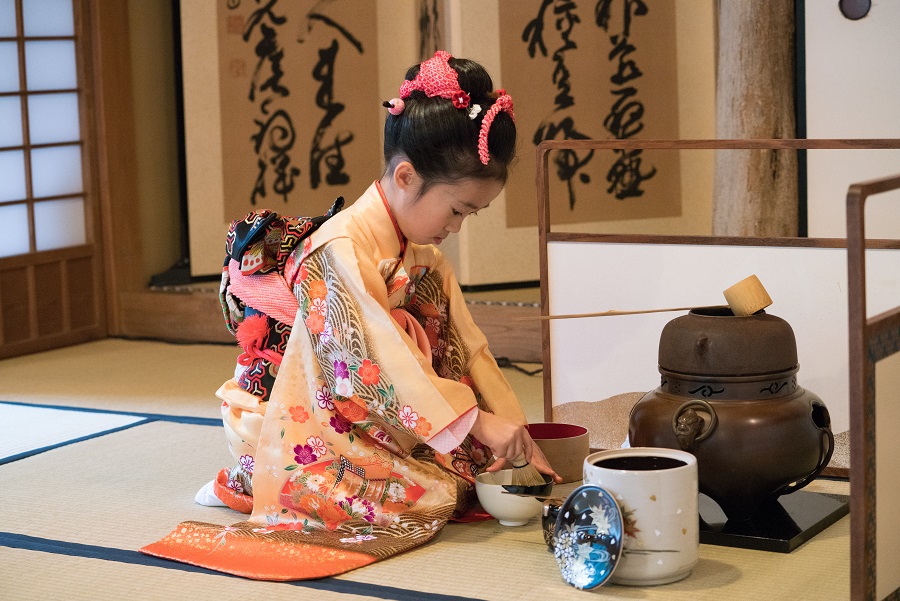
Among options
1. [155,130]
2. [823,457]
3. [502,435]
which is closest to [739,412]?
[823,457]

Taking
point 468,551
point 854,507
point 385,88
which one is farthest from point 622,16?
point 854,507

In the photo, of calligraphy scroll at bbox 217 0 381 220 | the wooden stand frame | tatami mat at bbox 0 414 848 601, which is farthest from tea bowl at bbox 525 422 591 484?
calligraphy scroll at bbox 217 0 381 220

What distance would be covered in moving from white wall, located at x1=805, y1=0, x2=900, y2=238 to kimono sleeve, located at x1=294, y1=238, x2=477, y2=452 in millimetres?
2247

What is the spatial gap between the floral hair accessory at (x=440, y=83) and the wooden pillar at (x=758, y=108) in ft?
6.42

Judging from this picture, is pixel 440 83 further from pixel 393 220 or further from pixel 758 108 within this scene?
pixel 758 108

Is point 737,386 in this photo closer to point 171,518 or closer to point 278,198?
point 171,518

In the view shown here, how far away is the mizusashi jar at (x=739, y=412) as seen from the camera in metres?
2.35

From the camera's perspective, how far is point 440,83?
249cm

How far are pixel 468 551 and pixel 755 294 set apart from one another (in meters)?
0.79

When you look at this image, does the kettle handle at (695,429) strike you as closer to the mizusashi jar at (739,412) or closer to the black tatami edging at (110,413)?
the mizusashi jar at (739,412)

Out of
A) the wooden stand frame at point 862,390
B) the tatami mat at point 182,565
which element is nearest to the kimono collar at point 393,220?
the tatami mat at point 182,565

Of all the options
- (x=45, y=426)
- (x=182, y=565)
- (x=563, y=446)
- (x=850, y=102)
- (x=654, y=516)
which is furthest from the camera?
(x=850, y=102)

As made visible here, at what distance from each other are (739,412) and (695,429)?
0.09 metres

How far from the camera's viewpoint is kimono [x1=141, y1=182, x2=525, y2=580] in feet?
7.88
